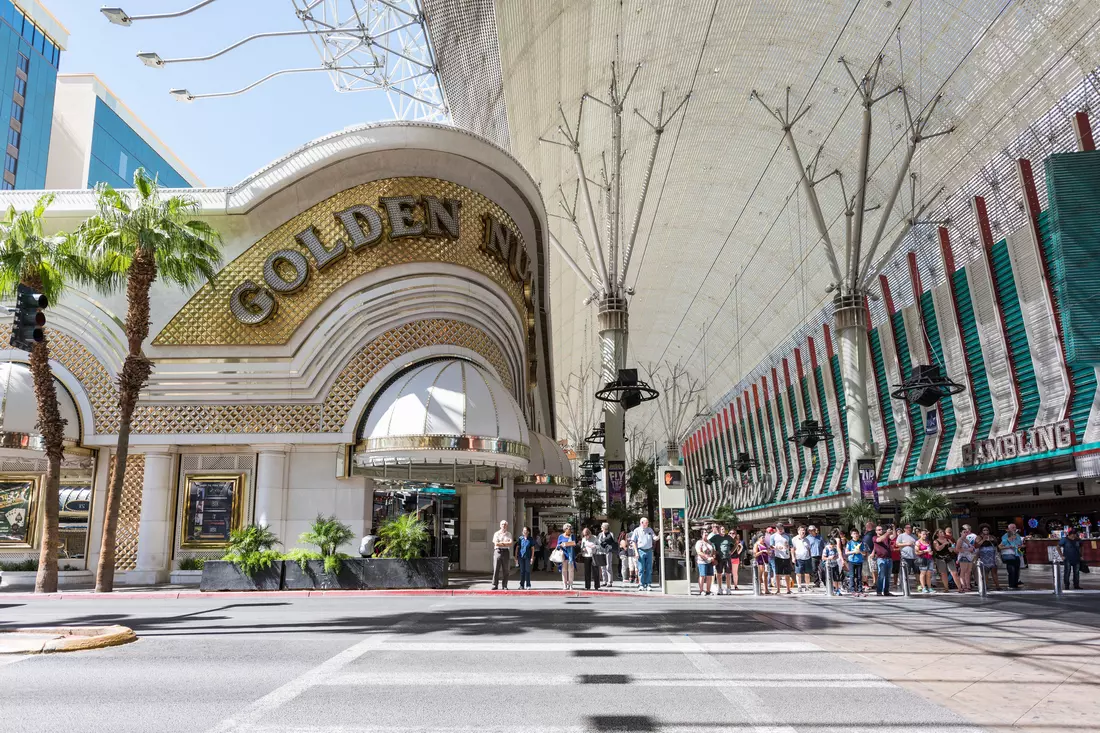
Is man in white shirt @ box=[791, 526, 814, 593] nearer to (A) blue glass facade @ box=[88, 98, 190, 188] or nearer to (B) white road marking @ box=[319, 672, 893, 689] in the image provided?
(B) white road marking @ box=[319, 672, 893, 689]

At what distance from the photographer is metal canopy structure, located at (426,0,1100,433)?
3073 cm

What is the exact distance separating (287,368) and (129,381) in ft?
15.2

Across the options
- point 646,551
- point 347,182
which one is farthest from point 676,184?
point 646,551

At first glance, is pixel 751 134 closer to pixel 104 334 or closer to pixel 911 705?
pixel 104 334

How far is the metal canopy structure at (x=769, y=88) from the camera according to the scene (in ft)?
101

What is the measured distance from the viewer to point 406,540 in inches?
805

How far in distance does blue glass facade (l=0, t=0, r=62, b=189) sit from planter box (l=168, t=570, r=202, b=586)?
59.9 m

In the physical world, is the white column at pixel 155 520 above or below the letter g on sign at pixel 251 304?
below

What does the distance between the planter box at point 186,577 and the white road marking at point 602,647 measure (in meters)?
14.7

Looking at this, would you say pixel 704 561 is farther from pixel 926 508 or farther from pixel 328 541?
pixel 926 508

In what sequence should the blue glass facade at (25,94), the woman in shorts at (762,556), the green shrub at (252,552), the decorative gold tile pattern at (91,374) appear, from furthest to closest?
the blue glass facade at (25,94), the decorative gold tile pattern at (91,374), the woman in shorts at (762,556), the green shrub at (252,552)

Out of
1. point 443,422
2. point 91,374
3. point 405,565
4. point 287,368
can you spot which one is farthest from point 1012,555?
point 91,374

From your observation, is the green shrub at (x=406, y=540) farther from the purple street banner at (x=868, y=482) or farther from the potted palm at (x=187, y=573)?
the purple street banner at (x=868, y=482)

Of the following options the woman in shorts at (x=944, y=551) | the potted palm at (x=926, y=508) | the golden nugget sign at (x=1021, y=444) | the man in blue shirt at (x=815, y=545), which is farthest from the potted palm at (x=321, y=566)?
the golden nugget sign at (x=1021, y=444)
